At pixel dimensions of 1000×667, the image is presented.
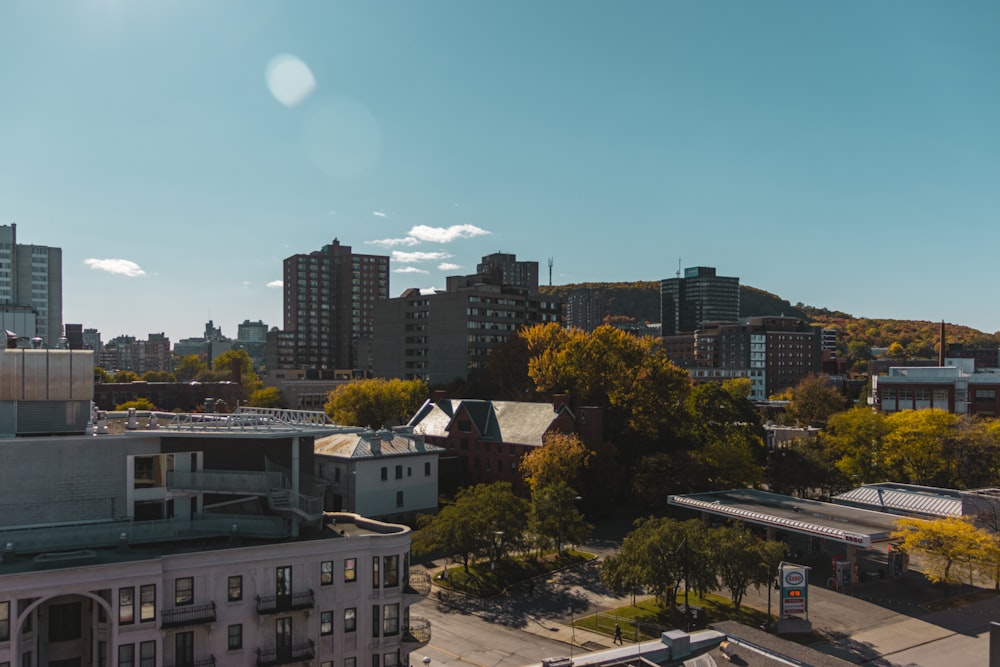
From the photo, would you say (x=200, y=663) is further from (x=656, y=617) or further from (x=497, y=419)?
(x=497, y=419)

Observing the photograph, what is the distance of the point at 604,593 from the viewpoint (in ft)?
175

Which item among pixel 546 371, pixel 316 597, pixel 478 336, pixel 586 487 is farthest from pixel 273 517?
pixel 478 336

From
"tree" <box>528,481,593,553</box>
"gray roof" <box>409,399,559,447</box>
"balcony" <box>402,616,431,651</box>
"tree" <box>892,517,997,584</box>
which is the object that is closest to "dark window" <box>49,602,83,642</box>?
"balcony" <box>402,616,431,651</box>

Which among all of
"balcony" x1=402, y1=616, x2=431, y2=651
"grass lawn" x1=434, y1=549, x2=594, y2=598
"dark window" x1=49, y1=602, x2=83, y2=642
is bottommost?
"grass lawn" x1=434, y1=549, x2=594, y2=598

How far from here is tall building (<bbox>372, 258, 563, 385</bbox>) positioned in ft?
461

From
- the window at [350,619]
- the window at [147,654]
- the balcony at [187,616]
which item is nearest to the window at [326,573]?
the window at [350,619]

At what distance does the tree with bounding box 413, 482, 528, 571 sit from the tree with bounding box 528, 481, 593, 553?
147cm

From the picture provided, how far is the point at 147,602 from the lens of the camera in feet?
97.8

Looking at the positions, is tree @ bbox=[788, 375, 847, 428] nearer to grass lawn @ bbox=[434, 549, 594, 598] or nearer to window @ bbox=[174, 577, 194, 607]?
grass lawn @ bbox=[434, 549, 594, 598]

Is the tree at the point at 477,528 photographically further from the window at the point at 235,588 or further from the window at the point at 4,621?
the window at the point at 4,621

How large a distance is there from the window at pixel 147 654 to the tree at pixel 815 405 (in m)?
111

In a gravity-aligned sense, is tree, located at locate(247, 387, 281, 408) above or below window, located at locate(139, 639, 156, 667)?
above

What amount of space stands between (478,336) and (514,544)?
86.0 m

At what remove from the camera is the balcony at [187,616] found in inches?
1188
